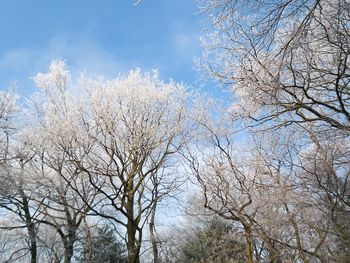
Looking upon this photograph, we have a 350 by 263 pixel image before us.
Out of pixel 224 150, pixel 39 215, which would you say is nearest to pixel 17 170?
pixel 39 215

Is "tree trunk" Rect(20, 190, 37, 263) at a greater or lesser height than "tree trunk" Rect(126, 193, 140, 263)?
greater

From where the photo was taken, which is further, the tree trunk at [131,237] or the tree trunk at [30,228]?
the tree trunk at [30,228]

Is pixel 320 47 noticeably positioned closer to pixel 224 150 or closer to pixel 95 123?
pixel 224 150

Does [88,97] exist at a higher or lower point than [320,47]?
higher

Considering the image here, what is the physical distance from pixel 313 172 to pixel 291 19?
396cm

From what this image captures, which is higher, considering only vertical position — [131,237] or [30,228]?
[30,228]

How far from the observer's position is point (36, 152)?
13422 millimetres

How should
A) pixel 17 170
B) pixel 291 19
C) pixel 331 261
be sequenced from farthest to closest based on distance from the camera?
pixel 17 170
pixel 331 261
pixel 291 19

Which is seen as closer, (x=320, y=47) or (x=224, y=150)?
(x=320, y=47)

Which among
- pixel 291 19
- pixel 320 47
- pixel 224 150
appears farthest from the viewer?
pixel 224 150

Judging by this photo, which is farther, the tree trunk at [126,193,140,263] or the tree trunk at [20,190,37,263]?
the tree trunk at [20,190,37,263]

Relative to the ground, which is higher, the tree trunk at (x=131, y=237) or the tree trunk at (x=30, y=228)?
the tree trunk at (x=30, y=228)

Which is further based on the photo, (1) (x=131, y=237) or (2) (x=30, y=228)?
(2) (x=30, y=228)

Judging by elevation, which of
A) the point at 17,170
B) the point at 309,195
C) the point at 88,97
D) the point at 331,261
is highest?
the point at 88,97
